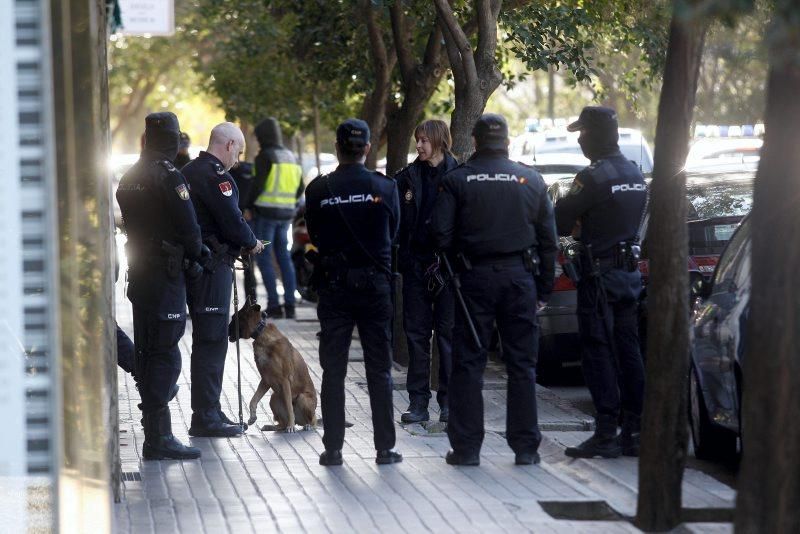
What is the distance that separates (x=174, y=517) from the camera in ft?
22.8

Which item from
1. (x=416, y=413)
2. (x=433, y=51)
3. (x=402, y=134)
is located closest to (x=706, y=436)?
(x=416, y=413)

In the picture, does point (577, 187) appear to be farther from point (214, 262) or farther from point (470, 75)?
point (470, 75)

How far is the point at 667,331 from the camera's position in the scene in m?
6.54

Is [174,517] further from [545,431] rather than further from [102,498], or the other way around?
[545,431]

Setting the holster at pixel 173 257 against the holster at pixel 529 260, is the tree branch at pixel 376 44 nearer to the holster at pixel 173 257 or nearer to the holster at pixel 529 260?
the holster at pixel 173 257

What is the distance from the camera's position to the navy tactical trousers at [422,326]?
9781 millimetres

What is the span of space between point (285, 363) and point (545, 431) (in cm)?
165

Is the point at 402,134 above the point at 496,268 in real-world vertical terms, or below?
above

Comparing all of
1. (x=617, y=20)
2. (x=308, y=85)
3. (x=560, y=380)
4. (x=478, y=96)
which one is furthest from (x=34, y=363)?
(x=308, y=85)

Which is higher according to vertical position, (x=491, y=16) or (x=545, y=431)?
(x=491, y=16)

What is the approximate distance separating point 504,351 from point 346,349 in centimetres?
85

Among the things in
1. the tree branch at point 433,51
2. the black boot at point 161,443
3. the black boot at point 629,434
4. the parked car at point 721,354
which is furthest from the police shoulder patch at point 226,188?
the tree branch at point 433,51

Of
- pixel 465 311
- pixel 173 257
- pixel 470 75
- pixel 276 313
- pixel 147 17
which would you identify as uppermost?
pixel 147 17

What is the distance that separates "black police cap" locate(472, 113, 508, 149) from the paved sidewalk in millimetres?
1714
